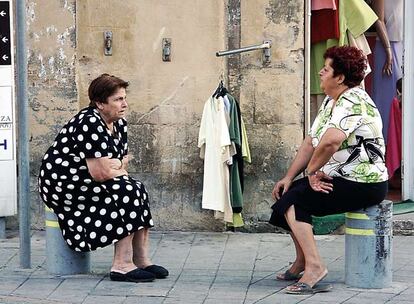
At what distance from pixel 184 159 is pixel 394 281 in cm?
242

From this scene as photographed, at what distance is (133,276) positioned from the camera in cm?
718

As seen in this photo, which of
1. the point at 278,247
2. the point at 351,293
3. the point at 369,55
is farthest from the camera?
the point at 369,55

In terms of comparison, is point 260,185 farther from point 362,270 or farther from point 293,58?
point 362,270

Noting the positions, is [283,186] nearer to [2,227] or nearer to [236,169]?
[236,169]

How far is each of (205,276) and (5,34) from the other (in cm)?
269

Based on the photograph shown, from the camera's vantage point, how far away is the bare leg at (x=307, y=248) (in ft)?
22.6

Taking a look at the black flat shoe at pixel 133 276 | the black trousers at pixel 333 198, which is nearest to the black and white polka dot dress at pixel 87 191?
the black flat shoe at pixel 133 276

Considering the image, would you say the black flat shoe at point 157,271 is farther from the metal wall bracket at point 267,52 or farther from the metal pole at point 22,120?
the metal wall bracket at point 267,52

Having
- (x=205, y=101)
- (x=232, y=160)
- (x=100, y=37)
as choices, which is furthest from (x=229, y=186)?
(x=100, y=37)

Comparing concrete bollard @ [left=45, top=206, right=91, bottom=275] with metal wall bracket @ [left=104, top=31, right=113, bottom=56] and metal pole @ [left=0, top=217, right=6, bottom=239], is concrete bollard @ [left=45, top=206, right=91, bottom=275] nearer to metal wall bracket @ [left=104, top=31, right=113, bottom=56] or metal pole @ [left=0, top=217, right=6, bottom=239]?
metal pole @ [left=0, top=217, right=6, bottom=239]

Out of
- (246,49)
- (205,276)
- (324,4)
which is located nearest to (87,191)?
(205,276)

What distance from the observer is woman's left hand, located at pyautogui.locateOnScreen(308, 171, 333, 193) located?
686 cm

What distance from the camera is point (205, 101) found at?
888 centimetres

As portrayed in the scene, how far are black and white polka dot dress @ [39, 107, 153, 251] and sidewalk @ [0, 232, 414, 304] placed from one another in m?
0.38
